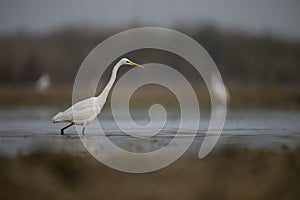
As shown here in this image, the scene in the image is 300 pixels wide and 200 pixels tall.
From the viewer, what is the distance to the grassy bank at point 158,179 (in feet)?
22.4

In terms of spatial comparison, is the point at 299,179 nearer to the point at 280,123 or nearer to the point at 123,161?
the point at 123,161

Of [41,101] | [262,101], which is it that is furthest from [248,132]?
[41,101]

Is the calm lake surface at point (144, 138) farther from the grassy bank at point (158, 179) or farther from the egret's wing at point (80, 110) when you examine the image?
the grassy bank at point (158, 179)

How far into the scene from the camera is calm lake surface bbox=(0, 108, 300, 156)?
10.6m

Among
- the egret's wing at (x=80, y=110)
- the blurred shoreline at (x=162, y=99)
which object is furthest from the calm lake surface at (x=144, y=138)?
the blurred shoreline at (x=162, y=99)

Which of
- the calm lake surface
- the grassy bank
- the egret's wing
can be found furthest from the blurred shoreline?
the grassy bank

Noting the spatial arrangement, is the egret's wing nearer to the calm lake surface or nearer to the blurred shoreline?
the calm lake surface

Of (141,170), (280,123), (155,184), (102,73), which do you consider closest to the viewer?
(155,184)

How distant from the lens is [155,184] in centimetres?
720

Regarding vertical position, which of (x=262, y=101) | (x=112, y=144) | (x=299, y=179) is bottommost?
(x=299, y=179)

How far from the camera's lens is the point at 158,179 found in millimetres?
7531

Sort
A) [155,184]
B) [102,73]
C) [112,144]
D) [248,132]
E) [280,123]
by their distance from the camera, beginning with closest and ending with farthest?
[155,184] < [112,144] < [248,132] < [280,123] < [102,73]

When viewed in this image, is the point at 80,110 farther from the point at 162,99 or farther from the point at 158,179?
the point at 162,99

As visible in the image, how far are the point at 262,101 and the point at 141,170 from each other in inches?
717
